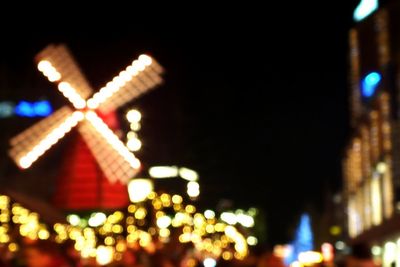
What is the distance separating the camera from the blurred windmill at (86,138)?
2019 centimetres

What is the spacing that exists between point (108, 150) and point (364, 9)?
2980 cm

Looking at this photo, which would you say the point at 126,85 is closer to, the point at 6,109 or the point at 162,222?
the point at 162,222

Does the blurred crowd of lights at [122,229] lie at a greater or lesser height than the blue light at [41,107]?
lesser

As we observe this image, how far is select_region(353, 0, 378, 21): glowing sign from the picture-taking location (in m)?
45.2

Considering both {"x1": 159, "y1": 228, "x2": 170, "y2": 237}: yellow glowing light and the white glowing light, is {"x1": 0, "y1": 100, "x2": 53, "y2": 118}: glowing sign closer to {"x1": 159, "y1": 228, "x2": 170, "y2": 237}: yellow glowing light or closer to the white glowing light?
the white glowing light

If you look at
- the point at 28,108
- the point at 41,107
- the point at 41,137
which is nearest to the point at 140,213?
the point at 41,137

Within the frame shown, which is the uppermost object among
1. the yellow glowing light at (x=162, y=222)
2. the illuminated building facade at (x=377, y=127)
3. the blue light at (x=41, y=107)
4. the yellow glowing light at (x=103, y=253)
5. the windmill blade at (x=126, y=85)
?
the blue light at (x=41, y=107)

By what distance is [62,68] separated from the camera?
22969 mm

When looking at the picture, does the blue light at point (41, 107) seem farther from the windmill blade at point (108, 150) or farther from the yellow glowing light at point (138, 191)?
the windmill blade at point (108, 150)

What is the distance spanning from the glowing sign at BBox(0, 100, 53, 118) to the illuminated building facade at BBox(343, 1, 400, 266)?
65.6 ft

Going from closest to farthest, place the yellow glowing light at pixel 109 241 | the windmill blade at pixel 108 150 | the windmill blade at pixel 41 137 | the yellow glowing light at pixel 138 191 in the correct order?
→ the windmill blade at pixel 108 150
the windmill blade at pixel 41 137
the yellow glowing light at pixel 109 241
the yellow glowing light at pixel 138 191

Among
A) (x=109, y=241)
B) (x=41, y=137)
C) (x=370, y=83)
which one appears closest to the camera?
(x=41, y=137)

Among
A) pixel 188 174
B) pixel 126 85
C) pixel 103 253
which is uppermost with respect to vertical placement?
pixel 188 174

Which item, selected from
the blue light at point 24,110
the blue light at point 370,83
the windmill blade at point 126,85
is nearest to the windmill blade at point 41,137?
the windmill blade at point 126,85
